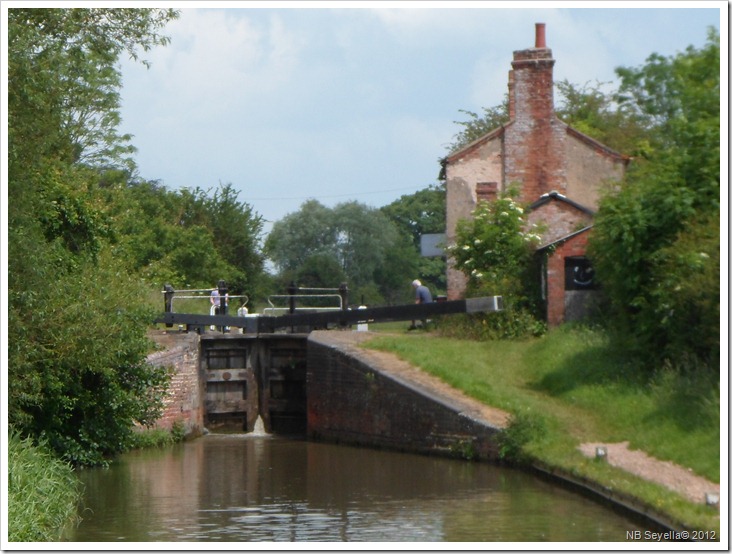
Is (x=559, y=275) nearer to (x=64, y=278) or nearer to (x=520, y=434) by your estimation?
(x=520, y=434)

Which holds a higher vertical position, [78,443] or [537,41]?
[537,41]

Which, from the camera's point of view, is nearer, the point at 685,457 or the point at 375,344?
the point at 685,457

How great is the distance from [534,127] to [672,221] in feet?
33.7

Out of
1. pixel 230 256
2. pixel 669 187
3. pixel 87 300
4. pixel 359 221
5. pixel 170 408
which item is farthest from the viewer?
pixel 359 221

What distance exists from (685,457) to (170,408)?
1049 cm

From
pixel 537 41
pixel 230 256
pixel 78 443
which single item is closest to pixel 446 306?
pixel 78 443

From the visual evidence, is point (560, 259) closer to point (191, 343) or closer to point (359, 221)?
point (191, 343)

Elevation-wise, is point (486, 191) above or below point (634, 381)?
above

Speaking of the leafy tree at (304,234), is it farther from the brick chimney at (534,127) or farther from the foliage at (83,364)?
the foliage at (83,364)

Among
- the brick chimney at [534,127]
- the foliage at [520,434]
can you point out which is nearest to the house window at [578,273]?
the brick chimney at [534,127]

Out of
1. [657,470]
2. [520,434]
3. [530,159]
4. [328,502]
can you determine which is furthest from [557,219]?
[657,470]

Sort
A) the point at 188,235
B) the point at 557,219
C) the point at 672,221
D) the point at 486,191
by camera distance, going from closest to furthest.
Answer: the point at 672,221
the point at 557,219
the point at 486,191
the point at 188,235

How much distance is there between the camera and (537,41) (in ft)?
84.1

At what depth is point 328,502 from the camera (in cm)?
1420
